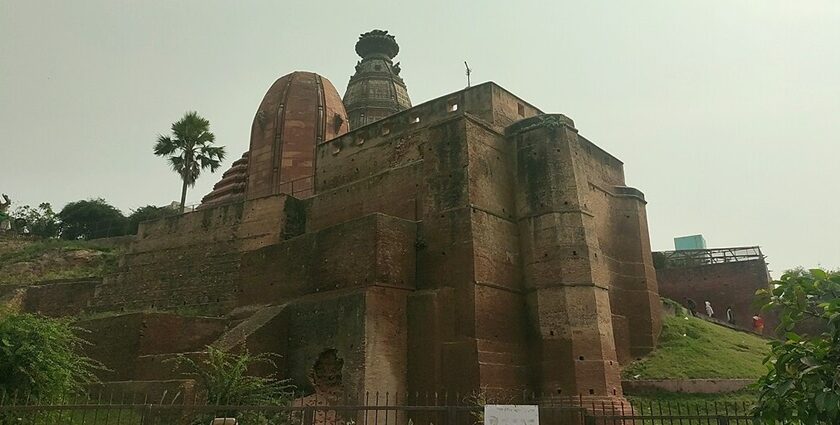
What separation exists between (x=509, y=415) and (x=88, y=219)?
38.0 metres

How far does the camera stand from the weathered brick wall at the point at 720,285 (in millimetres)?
26703

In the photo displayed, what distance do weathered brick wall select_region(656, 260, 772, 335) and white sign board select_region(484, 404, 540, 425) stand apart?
22320 mm

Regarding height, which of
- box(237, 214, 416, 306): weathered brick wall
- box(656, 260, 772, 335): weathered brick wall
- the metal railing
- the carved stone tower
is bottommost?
box(237, 214, 416, 306): weathered brick wall

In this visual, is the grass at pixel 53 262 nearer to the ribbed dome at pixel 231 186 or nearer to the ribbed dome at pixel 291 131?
the ribbed dome at pixel 231 186

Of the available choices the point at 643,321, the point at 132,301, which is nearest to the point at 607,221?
the point at 643,321

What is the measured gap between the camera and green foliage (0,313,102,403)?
34.0 feet

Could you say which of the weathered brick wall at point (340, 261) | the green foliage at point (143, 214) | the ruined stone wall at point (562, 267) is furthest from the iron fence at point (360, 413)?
the green foliage at point (143, 214)

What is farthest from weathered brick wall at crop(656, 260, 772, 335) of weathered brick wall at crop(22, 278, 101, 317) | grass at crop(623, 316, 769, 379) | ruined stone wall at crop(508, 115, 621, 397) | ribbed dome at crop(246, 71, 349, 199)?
weathered brick wall at crop(22, 278, 101, 317)

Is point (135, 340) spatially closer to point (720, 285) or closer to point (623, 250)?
point (623, 250)

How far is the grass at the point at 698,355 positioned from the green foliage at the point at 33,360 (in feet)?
38.9

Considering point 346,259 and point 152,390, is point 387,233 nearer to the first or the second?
point 346,259

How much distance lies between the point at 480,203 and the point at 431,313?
298 centimetres

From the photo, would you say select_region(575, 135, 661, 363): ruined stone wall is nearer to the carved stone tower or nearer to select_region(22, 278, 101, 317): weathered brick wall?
the carved stone tower

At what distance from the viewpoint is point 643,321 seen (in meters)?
17.9
